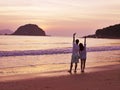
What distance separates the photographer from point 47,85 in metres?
13.1

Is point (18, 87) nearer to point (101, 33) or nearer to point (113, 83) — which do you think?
point (113, 83)

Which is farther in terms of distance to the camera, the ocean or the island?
the island

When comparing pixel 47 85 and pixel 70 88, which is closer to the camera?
pixel 70 88

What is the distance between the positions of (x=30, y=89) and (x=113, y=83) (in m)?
3.48

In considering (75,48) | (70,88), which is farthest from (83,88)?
(75,48)

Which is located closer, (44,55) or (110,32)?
(44,55)

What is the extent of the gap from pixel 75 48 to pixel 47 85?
4377 millimetres

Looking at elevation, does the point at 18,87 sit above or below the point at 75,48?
below

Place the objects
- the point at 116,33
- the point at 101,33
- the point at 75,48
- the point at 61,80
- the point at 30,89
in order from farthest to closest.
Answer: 1. the point at 101,33
2. the point at 116,33
3. the point at 75,48
4. the point at 61,80
5. the point at 30,89

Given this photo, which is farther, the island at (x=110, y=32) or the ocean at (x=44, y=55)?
the island at (x=110, y=32)

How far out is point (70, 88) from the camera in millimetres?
12320

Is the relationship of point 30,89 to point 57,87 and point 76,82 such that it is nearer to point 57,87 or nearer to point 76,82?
point 57,87

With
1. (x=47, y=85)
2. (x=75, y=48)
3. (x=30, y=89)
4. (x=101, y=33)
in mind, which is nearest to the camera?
(x=30, y=89)

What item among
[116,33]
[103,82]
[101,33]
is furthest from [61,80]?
[101,33]
